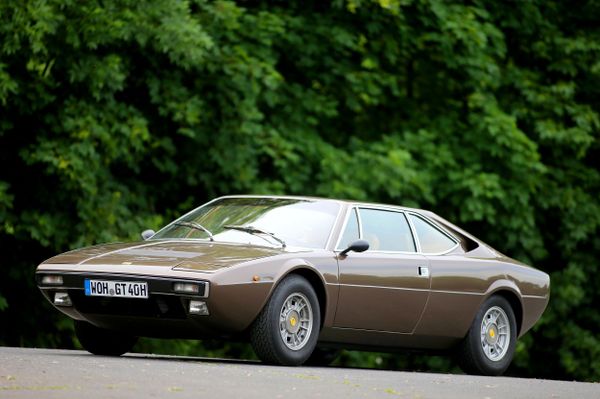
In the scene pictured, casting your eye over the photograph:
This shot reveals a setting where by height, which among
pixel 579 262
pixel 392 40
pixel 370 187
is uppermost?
pixel 392 40

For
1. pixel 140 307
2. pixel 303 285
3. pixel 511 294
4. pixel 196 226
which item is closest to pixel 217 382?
pixel 140 307

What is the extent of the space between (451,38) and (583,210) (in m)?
3.67

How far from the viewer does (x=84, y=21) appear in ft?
59.2

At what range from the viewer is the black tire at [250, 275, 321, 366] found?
10578 mm

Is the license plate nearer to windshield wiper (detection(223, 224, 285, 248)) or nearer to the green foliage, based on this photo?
windshield wiper (detection(223, 224, 285, 248))

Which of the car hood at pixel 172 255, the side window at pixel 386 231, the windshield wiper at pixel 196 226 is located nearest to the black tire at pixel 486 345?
the side window at pixel 386 231

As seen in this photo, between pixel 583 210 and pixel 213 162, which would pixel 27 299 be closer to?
pixel 213 162

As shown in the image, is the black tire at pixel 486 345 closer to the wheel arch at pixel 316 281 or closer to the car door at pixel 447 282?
the car door at pixel 447 282

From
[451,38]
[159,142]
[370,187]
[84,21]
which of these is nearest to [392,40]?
[451,38]

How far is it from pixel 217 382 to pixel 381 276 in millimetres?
3210

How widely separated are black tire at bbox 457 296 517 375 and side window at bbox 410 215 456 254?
62 cm

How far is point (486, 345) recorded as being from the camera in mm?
12773

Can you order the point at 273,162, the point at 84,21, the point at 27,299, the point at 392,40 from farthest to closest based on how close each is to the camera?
1. the point at 392,40
2. the point at 273,162
3. the point at 27,299
4. the point at 84,21

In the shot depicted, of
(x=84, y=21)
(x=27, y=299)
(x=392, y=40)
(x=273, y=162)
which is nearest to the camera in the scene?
(x=84, y=21)
